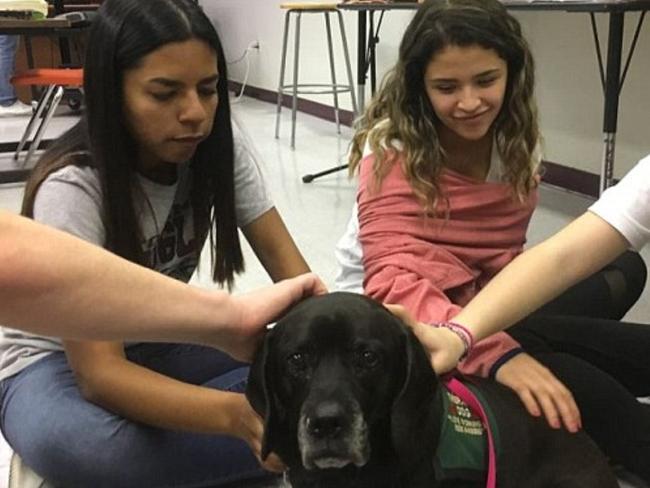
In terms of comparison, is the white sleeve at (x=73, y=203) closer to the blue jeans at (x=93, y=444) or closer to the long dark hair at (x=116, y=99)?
the long dark hair at (x=116, y=99)

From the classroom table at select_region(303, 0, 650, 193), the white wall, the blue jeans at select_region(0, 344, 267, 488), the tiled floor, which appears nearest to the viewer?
the blue jeans at select_region(0, 344, 267, 488)

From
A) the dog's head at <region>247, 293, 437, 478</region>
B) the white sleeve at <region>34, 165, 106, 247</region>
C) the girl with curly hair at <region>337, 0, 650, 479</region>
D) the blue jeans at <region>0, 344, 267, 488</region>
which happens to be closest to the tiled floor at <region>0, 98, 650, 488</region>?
the blue jeans at <region>0, 344, 267, 488</region>

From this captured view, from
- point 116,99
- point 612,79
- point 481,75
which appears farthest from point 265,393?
point 612,79

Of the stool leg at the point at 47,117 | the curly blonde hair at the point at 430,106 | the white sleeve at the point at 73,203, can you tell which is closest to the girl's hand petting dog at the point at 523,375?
the curly blonde hair at the point at 430,106

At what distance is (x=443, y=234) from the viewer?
5.27ft

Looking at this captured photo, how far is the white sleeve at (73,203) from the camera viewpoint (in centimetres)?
132

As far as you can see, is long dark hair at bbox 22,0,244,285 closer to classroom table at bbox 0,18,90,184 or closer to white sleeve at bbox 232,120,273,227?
white sleeve at bbox 232,120,273,227

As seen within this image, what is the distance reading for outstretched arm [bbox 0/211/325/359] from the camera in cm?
80

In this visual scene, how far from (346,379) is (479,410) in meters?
0.23

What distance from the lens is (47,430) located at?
55.0 inches

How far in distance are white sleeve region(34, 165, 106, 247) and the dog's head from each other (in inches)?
16.0

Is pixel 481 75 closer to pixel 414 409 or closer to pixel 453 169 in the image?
pixel 453 169

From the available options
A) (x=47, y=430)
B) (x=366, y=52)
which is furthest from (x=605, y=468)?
(x=366, y=52)

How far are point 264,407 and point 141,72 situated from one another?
1.83 ft
